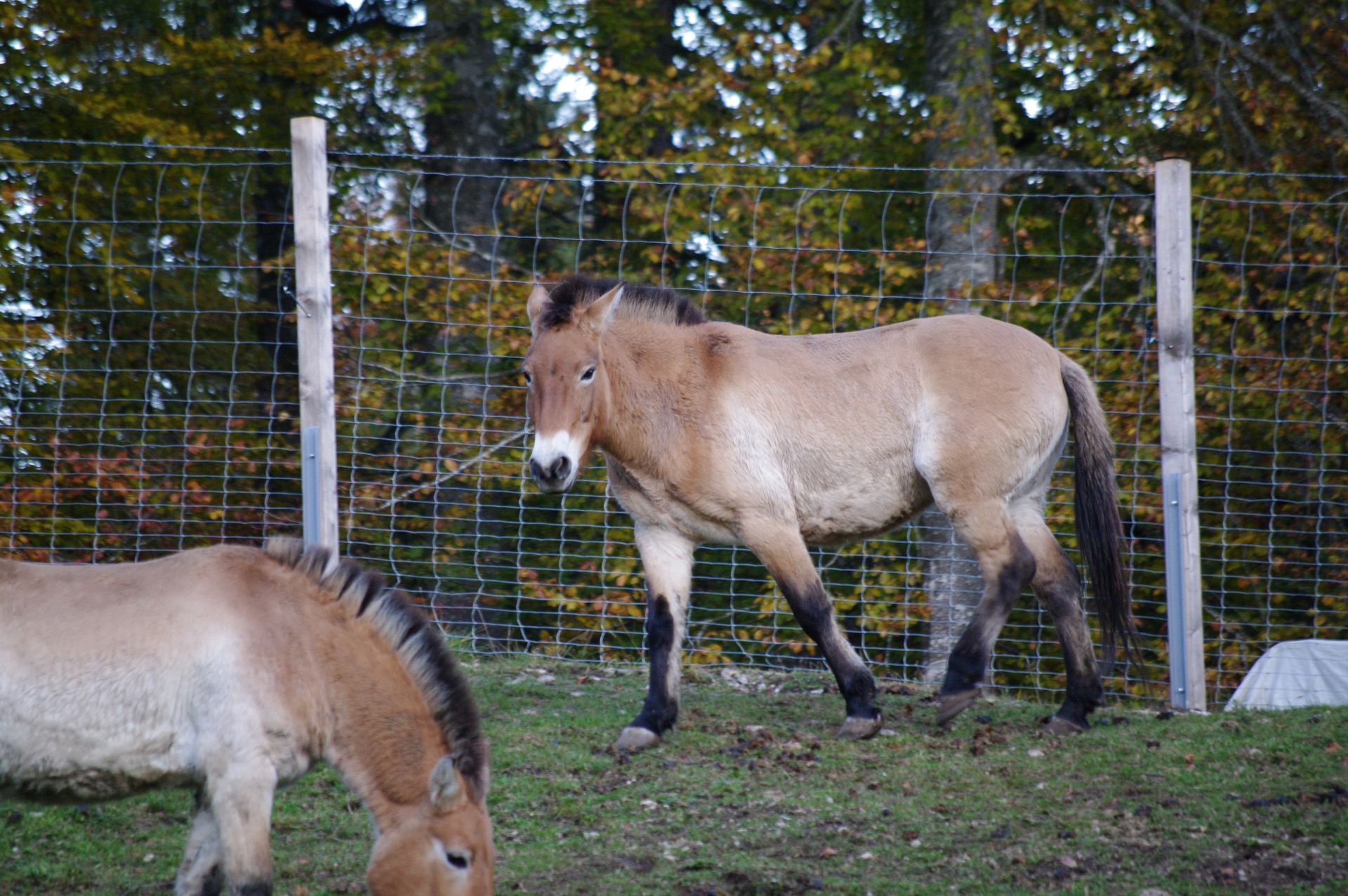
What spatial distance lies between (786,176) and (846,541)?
17.1ft

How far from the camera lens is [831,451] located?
5402 mm

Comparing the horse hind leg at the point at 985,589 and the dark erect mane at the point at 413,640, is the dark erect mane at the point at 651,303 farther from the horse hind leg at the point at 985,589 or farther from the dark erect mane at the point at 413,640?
the dark erect mane at the point at 413,640

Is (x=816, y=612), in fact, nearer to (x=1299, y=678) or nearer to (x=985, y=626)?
(x=985, y=626)

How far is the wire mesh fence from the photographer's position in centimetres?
802

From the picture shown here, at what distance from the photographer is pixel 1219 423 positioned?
845 cm

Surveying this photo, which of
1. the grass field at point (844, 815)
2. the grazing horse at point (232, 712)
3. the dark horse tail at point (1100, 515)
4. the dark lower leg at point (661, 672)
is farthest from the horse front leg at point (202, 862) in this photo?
the dark horse tail at point (1100, 515)

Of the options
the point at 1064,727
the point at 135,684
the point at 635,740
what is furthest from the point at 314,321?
the point at 1064,727

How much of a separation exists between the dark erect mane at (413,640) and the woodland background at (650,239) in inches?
141

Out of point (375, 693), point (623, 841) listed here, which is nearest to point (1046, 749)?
point (623, 841)

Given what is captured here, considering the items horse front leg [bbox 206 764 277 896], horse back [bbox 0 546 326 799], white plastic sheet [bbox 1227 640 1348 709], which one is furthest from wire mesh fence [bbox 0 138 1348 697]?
horse front leg [bbox 206 764 277 896]

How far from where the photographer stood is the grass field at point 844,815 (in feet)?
12.1

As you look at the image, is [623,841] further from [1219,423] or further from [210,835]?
[1219,423]

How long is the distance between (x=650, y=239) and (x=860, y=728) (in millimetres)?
6546

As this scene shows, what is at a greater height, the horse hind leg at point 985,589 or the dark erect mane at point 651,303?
the dark erect mane at point 651,303
